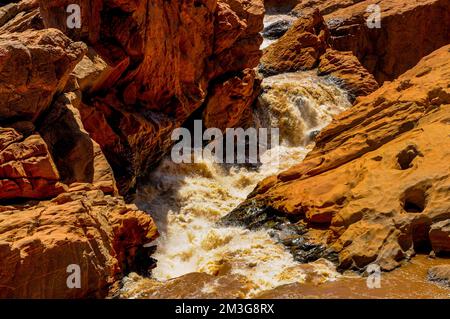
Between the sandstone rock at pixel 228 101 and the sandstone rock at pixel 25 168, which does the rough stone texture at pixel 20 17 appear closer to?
the sandstone rock at pixel 25 168

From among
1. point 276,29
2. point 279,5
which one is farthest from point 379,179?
point 279,5

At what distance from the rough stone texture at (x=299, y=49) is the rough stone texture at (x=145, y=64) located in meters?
6.54

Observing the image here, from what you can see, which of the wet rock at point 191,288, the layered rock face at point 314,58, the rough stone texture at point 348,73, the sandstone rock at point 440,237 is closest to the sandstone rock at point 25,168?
the wet rock at point 191,288

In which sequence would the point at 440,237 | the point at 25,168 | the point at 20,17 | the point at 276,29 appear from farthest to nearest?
the point at 276,29
the point at 20,17
the point at 25,168
the point at 440,237

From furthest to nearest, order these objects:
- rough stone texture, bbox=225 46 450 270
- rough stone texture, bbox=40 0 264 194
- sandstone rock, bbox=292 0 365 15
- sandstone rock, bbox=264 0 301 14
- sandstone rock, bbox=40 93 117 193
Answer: sandstone rock, bbox=264 0 301 14 → sandstone rock, bbox=292 0 365 15 → rough stone texture, bbox=40 0 264 194 → sandstone rock, bbox=40 93 117 193 → rough stone texture, bbox=225 46 450 270

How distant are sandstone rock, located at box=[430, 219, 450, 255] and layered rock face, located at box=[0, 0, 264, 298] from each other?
17.6 ft

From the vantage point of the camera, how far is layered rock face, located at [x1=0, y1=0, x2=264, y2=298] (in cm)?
730

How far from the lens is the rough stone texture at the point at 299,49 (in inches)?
949

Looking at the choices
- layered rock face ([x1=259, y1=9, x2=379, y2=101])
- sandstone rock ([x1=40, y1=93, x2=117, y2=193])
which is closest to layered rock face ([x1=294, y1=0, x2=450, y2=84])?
layered rock face ([x1=259, y1=9, x2=379, y2=101])

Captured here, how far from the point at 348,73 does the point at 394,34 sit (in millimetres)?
7326

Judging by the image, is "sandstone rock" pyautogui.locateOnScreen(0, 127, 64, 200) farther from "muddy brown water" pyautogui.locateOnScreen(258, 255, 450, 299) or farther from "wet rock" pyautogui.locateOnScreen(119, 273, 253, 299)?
"muddy brown water" pyautogui.locateOnScreen(258, 255, 450, 299)

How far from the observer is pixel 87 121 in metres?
12.0

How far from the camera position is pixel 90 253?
7516 mm

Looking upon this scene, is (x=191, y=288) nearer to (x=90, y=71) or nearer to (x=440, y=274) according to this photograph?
(x=440, y=274)
